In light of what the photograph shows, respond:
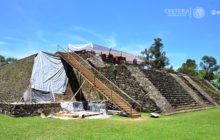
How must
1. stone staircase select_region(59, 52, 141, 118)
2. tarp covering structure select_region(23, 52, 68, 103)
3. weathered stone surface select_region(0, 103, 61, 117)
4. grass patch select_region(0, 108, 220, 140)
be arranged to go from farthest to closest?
tarp covering structure select_region(23, 52, 68, 103) < stone staircase select_region(59, 52, 141, 118) < weathered stone surface select_region(0, 103, 61, 117) < grass patch select_region(0, 108, 220, 140)

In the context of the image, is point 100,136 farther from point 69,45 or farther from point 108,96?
point 69,45

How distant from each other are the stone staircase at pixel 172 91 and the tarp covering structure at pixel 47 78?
6579 millimetres

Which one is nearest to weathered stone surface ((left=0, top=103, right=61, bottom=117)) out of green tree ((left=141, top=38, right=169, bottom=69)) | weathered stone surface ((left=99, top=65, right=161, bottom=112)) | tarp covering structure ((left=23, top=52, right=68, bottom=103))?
tarp covering structure ((left=23, top=52, right=68, bottom=103))

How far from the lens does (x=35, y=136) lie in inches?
368

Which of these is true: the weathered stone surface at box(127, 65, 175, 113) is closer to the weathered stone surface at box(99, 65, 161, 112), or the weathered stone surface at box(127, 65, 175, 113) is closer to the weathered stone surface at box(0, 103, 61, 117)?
the weathered stone surface at box(99, 65, 161, 112)

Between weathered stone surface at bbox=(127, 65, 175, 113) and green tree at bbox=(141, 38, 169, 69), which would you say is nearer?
weathered stone surface at bbox=(127, 65, 175, 113)

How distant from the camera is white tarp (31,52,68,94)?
733 inches

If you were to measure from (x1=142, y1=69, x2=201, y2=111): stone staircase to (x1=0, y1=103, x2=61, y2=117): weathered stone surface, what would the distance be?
867cm

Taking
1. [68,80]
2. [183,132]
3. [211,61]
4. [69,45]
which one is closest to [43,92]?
[68,80]

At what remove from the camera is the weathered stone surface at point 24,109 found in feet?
46.9

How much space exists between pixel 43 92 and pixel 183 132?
10504 mm

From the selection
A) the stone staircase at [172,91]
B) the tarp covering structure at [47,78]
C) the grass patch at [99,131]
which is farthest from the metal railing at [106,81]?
the grass patch at [99,131]

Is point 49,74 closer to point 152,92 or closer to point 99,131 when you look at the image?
point 152,92

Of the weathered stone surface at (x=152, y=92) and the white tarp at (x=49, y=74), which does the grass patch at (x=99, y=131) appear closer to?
the weathered stone surface at (x=152, y=92)
